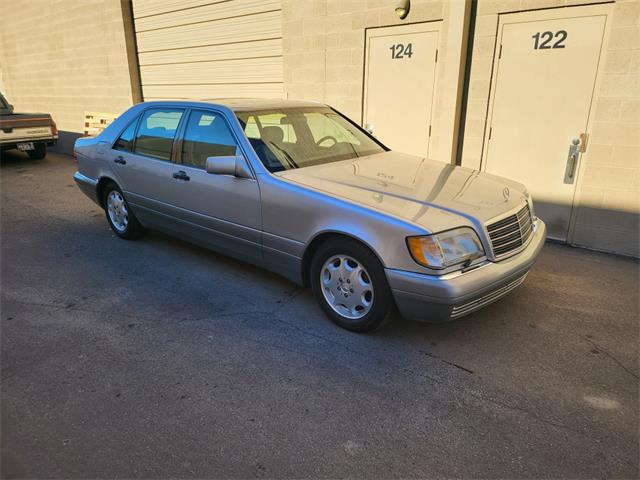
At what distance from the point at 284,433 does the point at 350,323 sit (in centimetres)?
113

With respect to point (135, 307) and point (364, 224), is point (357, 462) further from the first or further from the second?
point (135, 307)

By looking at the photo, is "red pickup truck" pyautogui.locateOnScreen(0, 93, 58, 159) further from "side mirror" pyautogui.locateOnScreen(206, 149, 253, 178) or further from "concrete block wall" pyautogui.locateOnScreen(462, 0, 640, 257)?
"concrete block wall" pyautogui.locateOnScreen(462, 0, 640, 257)

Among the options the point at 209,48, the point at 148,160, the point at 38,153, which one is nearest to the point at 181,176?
the point at 148,160

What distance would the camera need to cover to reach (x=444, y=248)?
3.04m

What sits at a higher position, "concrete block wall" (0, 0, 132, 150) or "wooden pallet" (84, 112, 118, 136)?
"concrete block wall" (0, 0, 132, 150)

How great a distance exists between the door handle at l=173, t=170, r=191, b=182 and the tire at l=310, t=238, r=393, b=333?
1.57m

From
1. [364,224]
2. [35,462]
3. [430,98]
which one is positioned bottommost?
[35,462]

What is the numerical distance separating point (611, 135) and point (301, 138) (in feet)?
11.1

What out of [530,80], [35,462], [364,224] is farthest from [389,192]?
[530,80]

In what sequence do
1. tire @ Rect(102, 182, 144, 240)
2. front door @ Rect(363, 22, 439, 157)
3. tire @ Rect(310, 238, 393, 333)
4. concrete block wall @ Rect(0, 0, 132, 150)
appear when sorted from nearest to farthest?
tire @ Rect(310, 238, 393, 333)
tire @ Rect(102, 182, 144, 240)
front door @ Rect(363, 22, 439, 157)
concrete block wall @ Rect(0, 0, 132, 150)

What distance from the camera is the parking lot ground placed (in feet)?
7.88

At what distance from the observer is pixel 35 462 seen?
2.40 m

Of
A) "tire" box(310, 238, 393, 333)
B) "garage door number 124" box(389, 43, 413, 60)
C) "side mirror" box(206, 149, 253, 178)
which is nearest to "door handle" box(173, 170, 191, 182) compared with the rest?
"side mirror" box(206, 149, 253, 178)

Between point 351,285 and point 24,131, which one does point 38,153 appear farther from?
point 351,285
